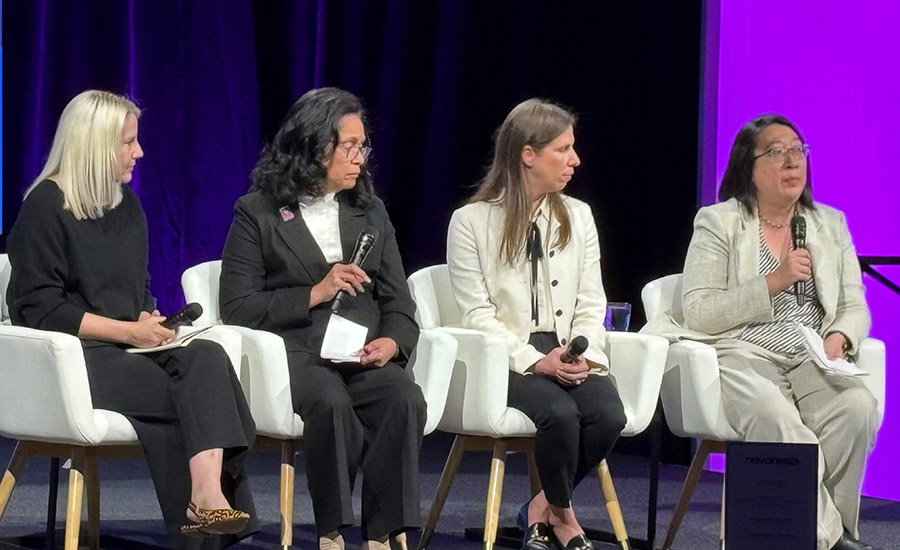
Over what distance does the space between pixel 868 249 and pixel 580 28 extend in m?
1.61

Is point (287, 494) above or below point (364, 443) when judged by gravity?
below

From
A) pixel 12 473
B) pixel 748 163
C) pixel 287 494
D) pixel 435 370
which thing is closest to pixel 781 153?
pixel 748 163

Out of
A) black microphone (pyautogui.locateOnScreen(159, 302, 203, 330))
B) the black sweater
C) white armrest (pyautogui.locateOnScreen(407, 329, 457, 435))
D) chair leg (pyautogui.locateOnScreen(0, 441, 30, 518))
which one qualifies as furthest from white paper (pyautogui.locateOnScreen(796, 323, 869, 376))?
chair leg (pyautogui.locateOnScreen(0, 441, 30, 518))

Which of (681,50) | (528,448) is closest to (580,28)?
(681,50)

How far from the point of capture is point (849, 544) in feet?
13.2

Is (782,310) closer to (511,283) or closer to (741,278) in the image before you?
(741,278)

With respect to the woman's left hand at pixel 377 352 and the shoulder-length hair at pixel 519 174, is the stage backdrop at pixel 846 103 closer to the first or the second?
the shoulder-length hair at pixel 519 174

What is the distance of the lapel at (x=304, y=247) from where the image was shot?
406 centimetres

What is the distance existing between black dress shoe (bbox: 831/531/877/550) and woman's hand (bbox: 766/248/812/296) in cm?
76

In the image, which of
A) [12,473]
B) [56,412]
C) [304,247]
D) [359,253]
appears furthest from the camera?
[304,247]

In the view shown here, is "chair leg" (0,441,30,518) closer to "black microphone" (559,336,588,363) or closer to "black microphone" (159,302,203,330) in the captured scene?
"black microphone" (159,302,203,330)

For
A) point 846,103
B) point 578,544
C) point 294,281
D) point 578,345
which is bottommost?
point 578,544

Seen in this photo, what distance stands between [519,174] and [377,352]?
778 millimetres

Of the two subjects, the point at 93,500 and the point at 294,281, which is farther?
the point at 294,281
